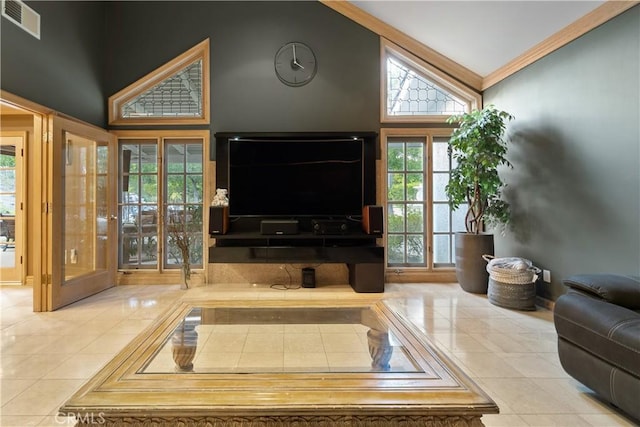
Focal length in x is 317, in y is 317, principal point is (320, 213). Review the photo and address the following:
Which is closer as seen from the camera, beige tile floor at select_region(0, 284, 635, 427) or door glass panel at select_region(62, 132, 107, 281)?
beige tile floor at select_region(0, 284, 635, 427)

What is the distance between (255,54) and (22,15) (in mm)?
2267

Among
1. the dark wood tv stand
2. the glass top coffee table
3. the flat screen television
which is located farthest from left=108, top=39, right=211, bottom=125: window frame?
the glass top coffee table

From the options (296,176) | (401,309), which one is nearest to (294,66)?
(296,176)

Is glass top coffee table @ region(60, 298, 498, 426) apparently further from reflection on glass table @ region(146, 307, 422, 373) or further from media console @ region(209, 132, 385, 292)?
media console @ region(209, 132, 385, 292)

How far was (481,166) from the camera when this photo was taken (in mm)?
3510

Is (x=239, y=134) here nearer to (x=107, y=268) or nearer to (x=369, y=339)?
(x=107, y=268)

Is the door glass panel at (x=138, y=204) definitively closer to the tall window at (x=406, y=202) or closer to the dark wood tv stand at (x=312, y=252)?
the dark wood tv stand at (x=312, y=252)

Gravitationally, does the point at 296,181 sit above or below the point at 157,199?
above

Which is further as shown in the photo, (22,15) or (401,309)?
(401,309)

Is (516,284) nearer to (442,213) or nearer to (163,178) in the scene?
(442,213)

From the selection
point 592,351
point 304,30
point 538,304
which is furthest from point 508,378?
point 304,30

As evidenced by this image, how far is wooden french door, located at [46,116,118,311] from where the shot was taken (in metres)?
3.17

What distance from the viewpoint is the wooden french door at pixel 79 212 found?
3.17m

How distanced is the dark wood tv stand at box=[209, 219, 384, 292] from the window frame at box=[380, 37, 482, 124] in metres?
1.71
